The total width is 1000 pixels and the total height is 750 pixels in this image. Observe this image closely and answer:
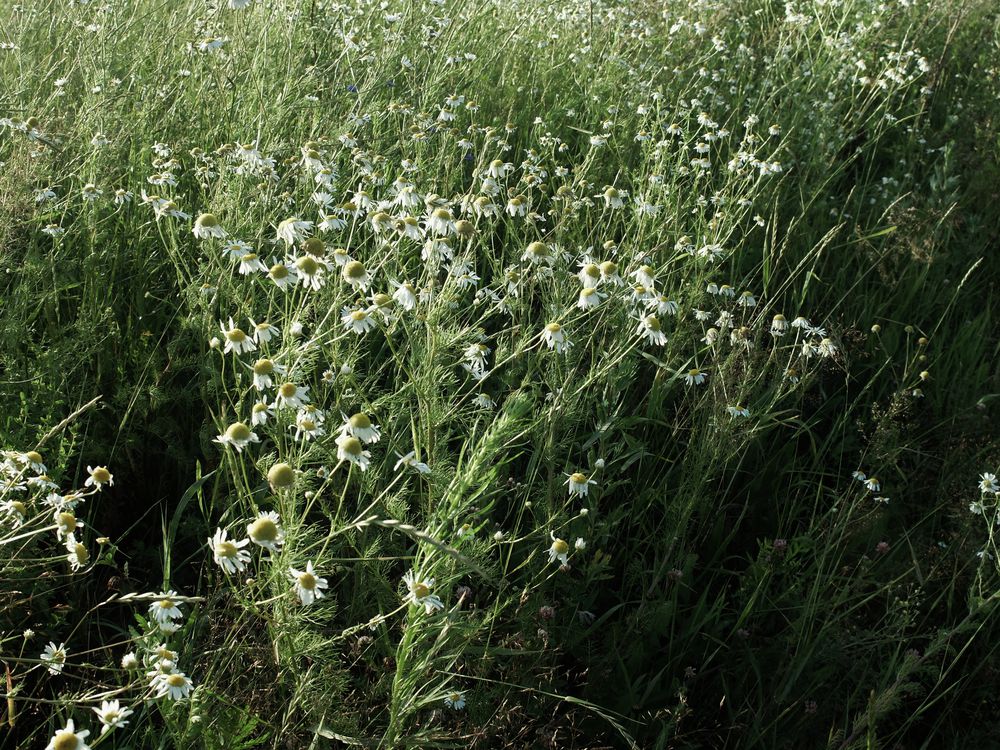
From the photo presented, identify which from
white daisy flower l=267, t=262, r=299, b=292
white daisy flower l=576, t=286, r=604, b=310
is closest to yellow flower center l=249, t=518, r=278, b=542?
white daisy flower l=267, t=262, r=299, b=292

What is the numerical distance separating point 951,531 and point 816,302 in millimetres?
1118

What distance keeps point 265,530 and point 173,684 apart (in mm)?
263

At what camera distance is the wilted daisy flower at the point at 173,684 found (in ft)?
4.44

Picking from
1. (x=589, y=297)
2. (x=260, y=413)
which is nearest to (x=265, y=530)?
(x=260, y=413)

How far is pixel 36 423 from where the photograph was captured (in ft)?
6.97

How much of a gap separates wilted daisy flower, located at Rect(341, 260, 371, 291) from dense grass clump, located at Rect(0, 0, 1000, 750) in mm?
10

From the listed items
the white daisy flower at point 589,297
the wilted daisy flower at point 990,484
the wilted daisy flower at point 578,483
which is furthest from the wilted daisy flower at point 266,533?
the wilted daisy flower at point 990,484

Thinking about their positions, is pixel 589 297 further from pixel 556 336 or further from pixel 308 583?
pixel 308 583

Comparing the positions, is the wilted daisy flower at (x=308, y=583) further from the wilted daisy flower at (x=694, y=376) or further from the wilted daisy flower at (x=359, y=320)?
the wilted daisy flower at (x=694, y=376)

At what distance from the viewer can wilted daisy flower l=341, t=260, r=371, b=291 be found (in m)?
1.80

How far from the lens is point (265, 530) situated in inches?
56.0

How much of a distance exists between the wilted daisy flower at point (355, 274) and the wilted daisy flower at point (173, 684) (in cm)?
78

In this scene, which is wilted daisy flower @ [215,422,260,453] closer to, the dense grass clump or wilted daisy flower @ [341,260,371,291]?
the dense grass clump

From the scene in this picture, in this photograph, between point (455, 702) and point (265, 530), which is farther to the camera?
point (455, 702)
